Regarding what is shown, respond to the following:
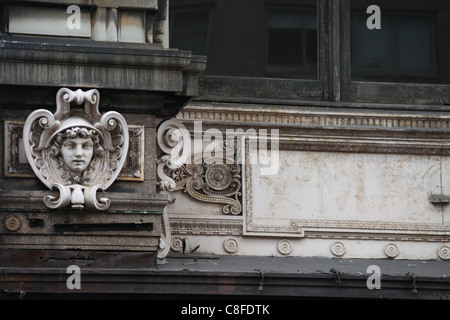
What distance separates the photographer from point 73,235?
40.2ft

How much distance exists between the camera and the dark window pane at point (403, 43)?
14391 mm

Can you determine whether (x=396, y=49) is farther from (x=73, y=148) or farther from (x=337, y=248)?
(x=73, y=148)

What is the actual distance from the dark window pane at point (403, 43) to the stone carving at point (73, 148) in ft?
10.9

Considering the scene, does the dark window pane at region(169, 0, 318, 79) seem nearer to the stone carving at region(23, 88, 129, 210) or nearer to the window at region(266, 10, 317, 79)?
the window at region(266, 10, 317, 79)

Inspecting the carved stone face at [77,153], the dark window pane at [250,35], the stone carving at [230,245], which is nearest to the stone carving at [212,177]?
the stone carving at [230,245]

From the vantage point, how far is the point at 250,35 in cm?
1411

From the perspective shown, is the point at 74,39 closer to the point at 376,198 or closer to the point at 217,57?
the point at 217,57

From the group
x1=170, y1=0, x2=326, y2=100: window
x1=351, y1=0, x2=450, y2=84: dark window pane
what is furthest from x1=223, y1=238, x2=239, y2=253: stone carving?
x1=351, y1=0, x2=450, y2=84: dark window pane

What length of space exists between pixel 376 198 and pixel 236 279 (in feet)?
7.55

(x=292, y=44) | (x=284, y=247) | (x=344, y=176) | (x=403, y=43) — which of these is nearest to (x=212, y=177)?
(x=284, y=247)

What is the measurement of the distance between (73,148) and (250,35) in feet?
9.23

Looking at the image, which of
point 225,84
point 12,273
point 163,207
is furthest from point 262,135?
point 12,273
